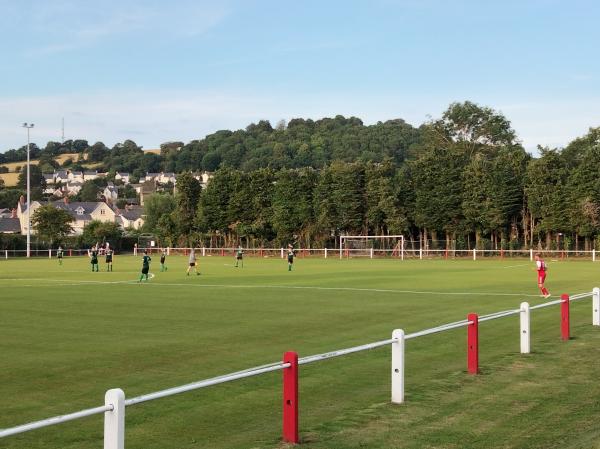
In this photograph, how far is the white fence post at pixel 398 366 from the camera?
10547 mm

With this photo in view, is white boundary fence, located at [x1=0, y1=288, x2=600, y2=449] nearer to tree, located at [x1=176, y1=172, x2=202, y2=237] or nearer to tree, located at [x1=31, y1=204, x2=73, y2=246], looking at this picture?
tree, located at [x1=176, y1=172, x2=202, y2=237]

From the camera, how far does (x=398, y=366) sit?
419 inches

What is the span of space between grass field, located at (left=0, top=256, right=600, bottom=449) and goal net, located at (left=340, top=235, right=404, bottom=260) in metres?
57.7

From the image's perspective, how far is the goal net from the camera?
279 ft

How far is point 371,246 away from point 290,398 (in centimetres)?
8077

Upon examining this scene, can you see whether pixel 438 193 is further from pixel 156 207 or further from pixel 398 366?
pixel 398 366

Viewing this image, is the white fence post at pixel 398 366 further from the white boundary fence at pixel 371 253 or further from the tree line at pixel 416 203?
the tree line at pixel 416 203

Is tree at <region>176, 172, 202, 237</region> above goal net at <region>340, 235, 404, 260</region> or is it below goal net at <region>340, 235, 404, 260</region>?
above

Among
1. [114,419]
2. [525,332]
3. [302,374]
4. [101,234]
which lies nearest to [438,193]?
[101,234]

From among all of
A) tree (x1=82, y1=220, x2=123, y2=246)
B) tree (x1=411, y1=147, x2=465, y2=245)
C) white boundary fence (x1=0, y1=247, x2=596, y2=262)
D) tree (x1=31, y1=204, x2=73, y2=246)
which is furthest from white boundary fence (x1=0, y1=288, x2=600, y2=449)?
tree (x1=31, y1=204, x2=73, y2=246)

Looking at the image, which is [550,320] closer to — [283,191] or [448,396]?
[448,396]

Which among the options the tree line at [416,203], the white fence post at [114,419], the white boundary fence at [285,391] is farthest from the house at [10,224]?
the white fence post at [114,419]

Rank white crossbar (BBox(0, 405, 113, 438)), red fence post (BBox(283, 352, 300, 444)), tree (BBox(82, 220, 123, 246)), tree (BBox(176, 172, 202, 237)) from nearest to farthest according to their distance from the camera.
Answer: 1. white crossbar (BBox(0, 405, 113, 438))
2. red fence post (BBox(283, 352, 300, 444))
3. tree (BBox(82, 220, 123, 246))
4. tree (BBox(176, 172, 202, 237))

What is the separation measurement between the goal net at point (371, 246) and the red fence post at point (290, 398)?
73290mm
